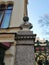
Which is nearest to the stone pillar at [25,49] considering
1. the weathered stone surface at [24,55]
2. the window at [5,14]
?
the weathered stone surface at [24,55]

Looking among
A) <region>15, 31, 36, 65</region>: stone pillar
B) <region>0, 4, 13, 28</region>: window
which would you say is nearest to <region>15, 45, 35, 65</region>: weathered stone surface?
<region>15, 31, 36, 65</region>: stone pillar

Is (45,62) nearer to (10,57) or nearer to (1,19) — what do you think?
(10,57)

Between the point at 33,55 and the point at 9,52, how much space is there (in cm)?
163

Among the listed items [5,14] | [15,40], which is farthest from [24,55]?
[5,14]

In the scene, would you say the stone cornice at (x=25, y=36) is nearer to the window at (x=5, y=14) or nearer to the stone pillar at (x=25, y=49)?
the stone pillar at (x=25, y=49)

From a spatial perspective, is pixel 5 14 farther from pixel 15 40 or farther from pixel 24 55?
pixel 24 55

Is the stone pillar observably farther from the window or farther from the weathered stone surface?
the window

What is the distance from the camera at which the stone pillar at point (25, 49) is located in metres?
6.75

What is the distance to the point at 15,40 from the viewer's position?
23.4 ft

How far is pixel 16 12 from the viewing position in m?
11.5

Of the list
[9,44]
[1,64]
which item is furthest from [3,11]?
[1,64]

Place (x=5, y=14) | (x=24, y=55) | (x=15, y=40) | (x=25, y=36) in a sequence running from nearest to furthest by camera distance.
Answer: (x=24, y=55), (x=25, y=36), (x=15, y=40), (x=5, y=14)

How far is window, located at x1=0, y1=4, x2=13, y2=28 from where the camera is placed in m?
10.8

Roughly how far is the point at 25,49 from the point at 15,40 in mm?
517
